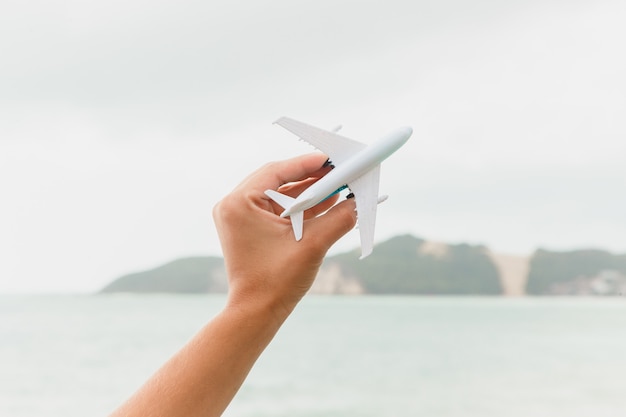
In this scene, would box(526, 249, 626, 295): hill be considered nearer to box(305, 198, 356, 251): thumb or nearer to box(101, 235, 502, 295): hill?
box(101, 235, 502, 295): hill

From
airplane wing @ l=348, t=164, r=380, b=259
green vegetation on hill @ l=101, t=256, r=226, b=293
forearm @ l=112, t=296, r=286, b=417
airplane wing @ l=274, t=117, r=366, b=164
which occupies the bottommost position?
green vegetation on hill @ l=101, t=256, r=226, b=293

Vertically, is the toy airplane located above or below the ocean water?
above

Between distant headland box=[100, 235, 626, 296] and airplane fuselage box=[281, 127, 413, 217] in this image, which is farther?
distant headland box=[100, 235, 626, 296]

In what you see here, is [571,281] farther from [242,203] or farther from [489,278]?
[242,203]

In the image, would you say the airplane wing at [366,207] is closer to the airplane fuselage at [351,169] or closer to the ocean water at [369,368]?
the airplane fuselage at [351,169]

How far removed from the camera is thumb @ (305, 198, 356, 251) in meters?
0.85

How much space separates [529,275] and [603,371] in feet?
125

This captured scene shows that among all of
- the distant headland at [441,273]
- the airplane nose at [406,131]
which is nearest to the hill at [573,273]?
the distant headland at [441,273]

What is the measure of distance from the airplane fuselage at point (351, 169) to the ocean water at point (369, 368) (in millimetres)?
15850

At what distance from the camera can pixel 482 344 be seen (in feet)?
102

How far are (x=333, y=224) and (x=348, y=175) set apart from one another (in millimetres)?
258

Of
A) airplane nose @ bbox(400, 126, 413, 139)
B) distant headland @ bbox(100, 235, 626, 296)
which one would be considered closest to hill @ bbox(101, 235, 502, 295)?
distant headland @ bbox(100, 235, 626, 296)

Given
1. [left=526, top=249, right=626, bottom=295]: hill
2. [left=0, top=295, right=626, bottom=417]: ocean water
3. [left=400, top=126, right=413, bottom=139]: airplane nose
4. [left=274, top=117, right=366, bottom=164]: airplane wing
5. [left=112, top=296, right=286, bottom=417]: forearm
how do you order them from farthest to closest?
[left=526, top=249, right=626, bottom=295]: hill < [left=0, top=295, right=626, bottom=417]: ocean water < [left=400, top=126, right=413, bottom=139]: airplane nose < [left=274, top=117, right=366, bottom=164]: airplane wing < [left=112, top=296, right=286, bottom=417]: forearm

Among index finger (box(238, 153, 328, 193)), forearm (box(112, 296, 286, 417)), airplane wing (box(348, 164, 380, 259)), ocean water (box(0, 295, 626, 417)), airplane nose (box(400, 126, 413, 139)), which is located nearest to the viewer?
forearm (box(112, 296, 286, 417))
